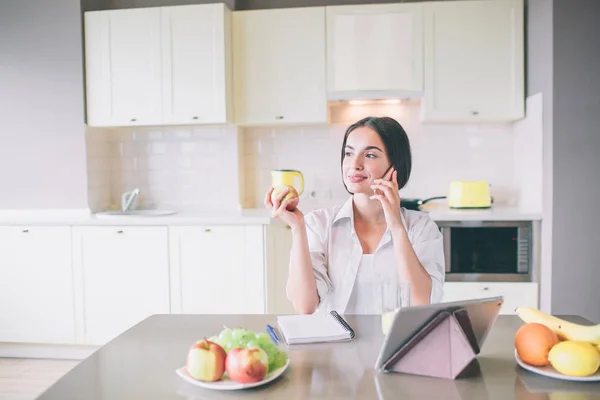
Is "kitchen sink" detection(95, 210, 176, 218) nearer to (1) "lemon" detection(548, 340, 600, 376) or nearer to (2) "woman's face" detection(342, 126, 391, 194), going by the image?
(2) "woman's face" detection(342, 126, 391, 194)

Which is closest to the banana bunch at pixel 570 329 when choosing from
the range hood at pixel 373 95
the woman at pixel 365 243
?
the woman at pixel 365 243

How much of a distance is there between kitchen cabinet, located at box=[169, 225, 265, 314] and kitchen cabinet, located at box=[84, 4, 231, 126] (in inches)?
30.6

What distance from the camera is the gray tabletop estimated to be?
44.3 inches

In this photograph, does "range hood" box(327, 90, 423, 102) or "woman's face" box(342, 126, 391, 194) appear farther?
"range hood" box(327, 90, 423, 102)

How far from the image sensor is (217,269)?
11.9ft

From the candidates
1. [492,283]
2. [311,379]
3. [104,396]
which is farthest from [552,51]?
[104,396]

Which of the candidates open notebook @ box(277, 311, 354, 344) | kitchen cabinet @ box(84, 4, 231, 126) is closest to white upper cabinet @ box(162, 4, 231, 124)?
kitchen cabinet @ box(84, 4, 231, 126)

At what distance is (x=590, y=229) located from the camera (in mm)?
3238

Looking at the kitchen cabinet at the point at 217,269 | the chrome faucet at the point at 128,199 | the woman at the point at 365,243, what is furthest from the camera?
the chrome faucet at the point at 128,199

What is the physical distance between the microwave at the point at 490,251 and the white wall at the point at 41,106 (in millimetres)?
2457

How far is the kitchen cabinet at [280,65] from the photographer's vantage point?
3818 mm

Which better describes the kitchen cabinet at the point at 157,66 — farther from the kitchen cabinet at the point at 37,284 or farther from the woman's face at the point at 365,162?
the woman's face at the point at 365,162

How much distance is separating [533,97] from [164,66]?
2378 mm

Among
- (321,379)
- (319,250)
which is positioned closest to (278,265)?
(319,250)
